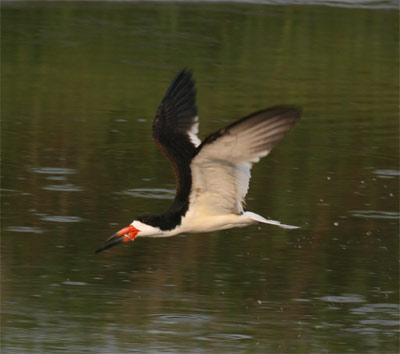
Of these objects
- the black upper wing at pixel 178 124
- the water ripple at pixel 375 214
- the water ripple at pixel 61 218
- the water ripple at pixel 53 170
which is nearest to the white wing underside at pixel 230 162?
the black upper wing at pixel 178 124

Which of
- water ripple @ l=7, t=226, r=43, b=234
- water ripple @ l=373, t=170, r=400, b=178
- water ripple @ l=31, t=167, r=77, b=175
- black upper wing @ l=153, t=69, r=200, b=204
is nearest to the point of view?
black upper wing @ l=153, t=69, r=200, b=204

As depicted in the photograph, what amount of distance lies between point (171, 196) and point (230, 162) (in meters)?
4.13

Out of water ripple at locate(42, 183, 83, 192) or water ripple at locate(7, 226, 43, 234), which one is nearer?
water ripple at locate(7, 226, 43, 234)

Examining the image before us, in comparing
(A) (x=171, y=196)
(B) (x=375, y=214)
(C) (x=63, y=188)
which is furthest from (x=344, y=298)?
(C) (x=63, y=188)

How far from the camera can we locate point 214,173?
901 centimetres

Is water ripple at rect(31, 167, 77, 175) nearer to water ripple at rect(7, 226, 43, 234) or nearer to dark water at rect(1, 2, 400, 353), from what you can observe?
dark water at rect(1, 2, 400, 353)

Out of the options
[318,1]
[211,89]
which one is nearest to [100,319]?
[211,89]

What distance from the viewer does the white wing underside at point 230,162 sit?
847 centimetres

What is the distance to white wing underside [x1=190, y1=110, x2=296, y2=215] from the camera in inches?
333

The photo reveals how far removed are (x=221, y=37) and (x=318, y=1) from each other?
21.8 ft

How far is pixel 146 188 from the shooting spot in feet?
43.5

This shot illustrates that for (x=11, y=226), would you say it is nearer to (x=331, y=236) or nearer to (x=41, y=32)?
(x=331, y=236)

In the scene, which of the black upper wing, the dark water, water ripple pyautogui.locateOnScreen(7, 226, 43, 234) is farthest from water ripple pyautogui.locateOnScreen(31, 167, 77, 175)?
the black upper wing

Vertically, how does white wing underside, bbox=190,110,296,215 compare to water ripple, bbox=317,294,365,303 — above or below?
above
